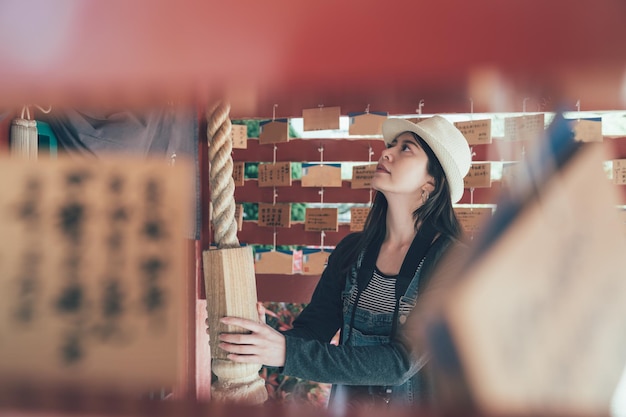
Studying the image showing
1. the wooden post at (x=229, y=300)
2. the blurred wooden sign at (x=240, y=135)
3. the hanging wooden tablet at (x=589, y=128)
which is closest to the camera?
the wooden post at (x=229, y=300)

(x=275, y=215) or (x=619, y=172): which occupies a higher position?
(x=619, y=172)

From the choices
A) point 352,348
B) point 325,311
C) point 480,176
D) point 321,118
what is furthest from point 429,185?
point 480,176

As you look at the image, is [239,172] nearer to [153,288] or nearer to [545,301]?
[153,288]

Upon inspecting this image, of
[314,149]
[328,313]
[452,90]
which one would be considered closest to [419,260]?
[328,313]

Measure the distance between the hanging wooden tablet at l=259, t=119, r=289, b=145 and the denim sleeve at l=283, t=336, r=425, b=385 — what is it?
2.26 m

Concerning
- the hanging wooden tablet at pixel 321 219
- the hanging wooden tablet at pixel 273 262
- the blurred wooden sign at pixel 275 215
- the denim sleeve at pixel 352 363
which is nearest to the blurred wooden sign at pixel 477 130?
the hanging wooden tablet at pixel 321 219

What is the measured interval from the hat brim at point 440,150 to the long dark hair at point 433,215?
0.06 feet

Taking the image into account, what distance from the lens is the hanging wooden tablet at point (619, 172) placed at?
2932 millimetres

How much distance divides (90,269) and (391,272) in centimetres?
112

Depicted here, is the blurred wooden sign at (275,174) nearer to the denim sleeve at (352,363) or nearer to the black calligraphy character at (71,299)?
the denim sleeve at (352,363)

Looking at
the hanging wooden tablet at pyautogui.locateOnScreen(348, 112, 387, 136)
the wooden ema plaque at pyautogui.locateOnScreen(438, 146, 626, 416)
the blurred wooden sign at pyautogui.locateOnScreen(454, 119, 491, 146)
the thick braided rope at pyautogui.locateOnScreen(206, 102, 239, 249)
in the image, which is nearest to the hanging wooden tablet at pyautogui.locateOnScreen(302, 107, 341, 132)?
the hanging wooden tablet at pyautogui.locateOnScreen(348, 112, 387, 136)

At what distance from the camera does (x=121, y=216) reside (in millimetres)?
363

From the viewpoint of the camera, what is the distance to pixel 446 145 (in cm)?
145

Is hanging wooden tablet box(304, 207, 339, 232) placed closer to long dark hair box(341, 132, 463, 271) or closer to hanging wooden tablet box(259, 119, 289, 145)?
hanging wooden tablet box(259, 119, 289, 145)
